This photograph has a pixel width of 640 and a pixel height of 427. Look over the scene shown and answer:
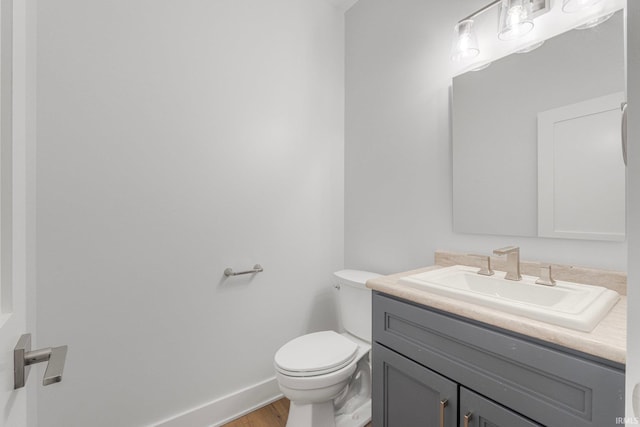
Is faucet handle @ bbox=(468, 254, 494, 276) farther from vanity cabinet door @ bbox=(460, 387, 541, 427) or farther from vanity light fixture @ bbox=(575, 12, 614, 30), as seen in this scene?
vanity light fixture @ bbox=(575, 12, 614, 30)

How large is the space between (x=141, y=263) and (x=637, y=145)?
1640mm

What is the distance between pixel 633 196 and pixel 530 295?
0.89 meters

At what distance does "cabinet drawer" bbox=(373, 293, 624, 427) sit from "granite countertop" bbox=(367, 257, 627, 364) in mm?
34

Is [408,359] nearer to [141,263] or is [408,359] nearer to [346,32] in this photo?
[141,263]

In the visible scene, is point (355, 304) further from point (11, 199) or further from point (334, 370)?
Answer: point (11, 199)

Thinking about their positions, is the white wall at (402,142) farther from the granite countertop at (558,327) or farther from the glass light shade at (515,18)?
the granite countertop at (558,327)

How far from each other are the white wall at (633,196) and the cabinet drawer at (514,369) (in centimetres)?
40

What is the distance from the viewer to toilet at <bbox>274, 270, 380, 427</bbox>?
1.30 metres

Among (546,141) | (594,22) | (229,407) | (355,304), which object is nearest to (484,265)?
(546,141)

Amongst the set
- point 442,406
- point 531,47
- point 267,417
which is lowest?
point 267,417

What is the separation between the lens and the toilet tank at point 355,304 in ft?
5.36

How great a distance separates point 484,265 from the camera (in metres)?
1.31

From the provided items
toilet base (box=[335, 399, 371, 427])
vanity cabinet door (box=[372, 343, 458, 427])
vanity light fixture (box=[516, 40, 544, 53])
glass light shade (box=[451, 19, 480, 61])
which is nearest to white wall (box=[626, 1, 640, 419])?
vanity cabinet door (box=[372, 343, 458, 427])

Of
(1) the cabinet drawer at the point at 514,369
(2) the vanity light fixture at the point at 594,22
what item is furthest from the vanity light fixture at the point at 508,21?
(1) the cabinet drawer at the point at 514,369
